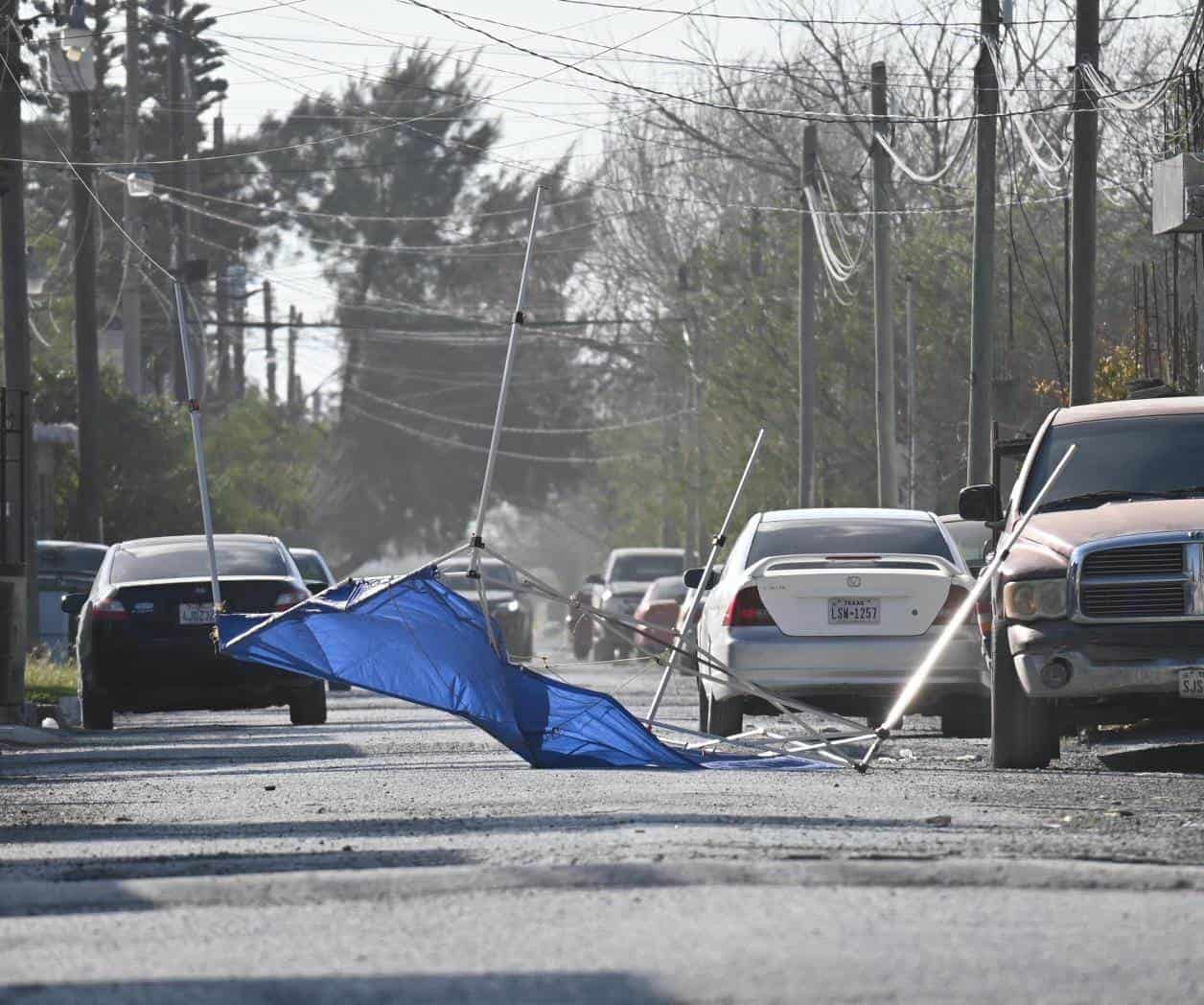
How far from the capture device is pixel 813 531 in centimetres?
1623

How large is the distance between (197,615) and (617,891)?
1229 cm

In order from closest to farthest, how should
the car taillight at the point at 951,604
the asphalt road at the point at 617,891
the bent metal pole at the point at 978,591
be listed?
the asphalt road at the point at 617,891, the bent metal pole at the point at 978,591, the car taillight at the point at 951,604

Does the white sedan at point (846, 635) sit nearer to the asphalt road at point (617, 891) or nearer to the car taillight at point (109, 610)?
the asphalt road at point (617, 891)

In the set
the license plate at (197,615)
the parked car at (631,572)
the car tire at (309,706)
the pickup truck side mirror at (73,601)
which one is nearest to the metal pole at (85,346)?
the parked car at (631,572)

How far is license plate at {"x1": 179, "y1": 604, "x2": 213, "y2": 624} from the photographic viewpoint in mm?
18938

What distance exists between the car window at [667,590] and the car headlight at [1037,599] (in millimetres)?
23336

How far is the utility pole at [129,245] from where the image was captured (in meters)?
40.5

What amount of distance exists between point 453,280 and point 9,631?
50.2 m

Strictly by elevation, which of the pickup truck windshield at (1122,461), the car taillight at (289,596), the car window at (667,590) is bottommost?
the car window at (667,590)

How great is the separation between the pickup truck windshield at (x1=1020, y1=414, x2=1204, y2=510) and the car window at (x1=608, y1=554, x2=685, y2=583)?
32.1m

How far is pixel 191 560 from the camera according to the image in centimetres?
1975

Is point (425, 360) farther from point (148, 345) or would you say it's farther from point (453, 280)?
point (148, 345)

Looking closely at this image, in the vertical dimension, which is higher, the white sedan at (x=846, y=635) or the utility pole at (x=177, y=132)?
the utility pole at (x=177, y=132)

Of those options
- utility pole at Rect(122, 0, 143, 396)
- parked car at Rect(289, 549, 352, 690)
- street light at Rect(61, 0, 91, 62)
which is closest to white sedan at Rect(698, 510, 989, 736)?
parked car at Rect(289, 549, 352, 690)
